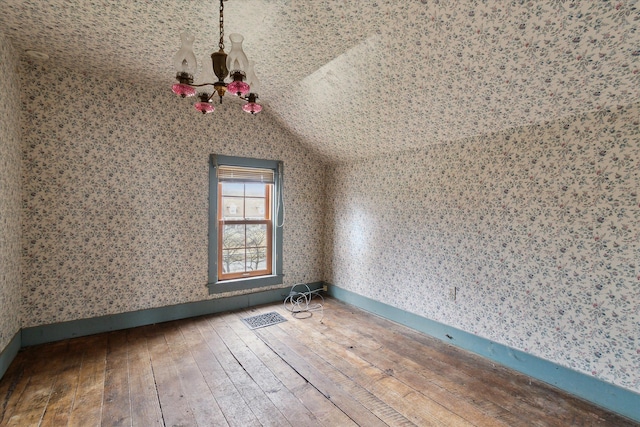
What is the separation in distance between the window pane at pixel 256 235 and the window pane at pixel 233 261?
178 millimetres

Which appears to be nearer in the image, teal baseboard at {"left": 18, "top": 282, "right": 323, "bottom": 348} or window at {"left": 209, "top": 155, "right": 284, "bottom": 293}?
teal baseboard at {"left": 18, "top": 282, "right": 323, "bottom": 348}

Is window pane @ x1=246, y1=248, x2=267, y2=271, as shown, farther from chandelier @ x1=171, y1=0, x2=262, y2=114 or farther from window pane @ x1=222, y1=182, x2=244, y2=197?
chandelier @ x1=171, y1=0, x2=262, y2=114

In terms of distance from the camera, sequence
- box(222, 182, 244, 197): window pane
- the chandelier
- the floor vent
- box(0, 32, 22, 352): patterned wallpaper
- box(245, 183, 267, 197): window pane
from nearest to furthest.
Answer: the chandelier < box(0, 32, 22, 352): patterned wallpaper < the floor vent < box(222, 182, 244, 197): window pane < box(245, 183, 267, 197): window pane

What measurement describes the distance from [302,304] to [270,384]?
6.16ft

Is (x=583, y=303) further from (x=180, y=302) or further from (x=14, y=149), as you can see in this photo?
(x=14, y=149)

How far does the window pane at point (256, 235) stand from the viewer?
4.08 meters

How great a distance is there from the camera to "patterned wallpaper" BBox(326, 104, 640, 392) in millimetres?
2016

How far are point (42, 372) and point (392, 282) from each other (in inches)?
132

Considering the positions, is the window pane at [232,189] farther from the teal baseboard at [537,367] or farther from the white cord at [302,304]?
the teal baseboard at [537,367]

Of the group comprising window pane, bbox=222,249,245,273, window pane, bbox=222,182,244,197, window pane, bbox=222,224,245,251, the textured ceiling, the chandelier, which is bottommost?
window pane, bbox=222,249,245,273

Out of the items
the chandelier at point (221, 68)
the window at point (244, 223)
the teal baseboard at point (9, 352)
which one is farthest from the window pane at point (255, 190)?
the teal baseboard at point (9, 352)

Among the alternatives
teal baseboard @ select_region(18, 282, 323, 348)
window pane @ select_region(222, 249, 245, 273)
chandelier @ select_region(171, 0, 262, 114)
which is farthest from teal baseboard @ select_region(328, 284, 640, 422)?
chandelier @ select_region(171, 0, 262, 114)

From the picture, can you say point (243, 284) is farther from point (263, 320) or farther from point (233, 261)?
point (263, 320)

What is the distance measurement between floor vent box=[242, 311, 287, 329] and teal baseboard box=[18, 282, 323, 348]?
0.40 m
